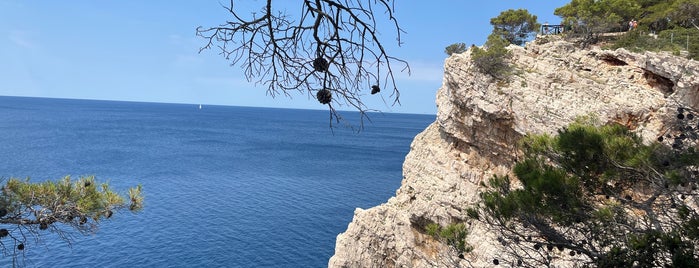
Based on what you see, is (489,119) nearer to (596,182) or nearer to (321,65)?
(596,182)

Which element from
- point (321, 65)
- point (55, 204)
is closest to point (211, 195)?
point (55, 204)

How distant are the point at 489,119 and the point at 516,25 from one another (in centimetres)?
1389

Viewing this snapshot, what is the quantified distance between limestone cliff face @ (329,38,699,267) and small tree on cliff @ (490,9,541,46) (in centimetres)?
997

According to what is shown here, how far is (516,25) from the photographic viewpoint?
27281mm

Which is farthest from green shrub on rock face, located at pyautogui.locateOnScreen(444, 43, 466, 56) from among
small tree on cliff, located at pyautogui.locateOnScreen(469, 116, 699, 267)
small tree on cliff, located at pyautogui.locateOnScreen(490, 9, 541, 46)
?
small tree on cliff, located at pyautogui.locateOnScreen(469, 116, 699, 267)

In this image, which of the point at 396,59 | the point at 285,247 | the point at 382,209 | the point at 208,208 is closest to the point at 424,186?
the point at 382,209

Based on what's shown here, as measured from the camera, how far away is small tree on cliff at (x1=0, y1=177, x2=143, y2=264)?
4.27 m

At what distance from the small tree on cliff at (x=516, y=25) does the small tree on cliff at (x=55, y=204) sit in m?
24.9

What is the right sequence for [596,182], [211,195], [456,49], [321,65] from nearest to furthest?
1. [321,65]
2. [596,182]
3. [456,49]
4. [211,195]

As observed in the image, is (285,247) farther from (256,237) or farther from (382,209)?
(382,209)

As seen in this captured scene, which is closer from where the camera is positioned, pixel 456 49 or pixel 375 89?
pixel 375 89

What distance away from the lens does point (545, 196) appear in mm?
5527

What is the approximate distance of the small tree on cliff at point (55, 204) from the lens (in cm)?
427

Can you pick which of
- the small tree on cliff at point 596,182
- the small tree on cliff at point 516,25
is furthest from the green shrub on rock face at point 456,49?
the small tree on cliff at point 596,182
